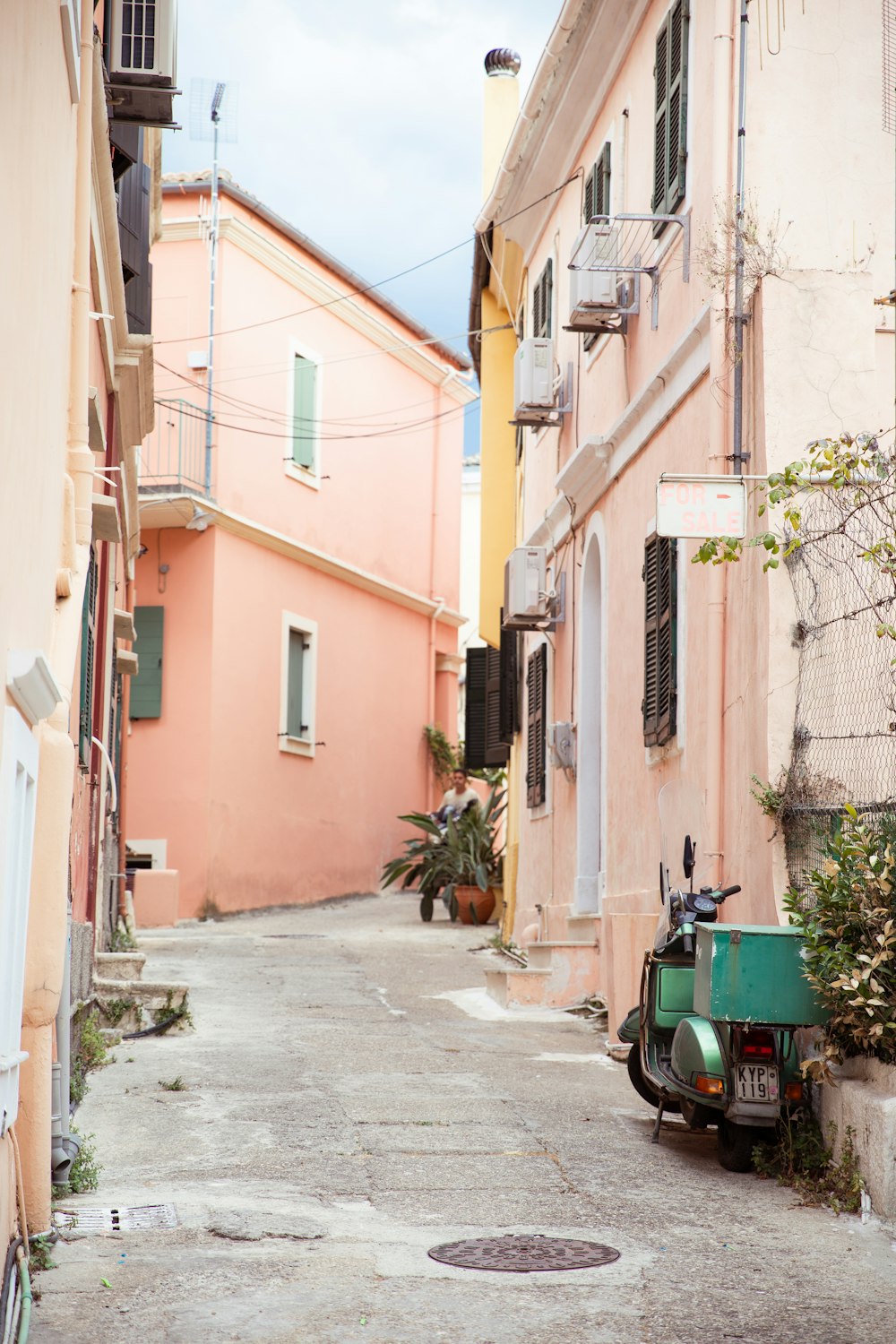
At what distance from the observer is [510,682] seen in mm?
17484

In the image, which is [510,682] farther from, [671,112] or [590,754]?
[671,112]

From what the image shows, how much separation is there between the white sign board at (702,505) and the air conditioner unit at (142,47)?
374cm

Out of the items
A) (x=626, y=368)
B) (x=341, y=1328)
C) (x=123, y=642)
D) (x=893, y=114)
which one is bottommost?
(x=341, y=1328)

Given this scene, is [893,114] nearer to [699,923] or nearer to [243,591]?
[699,923]

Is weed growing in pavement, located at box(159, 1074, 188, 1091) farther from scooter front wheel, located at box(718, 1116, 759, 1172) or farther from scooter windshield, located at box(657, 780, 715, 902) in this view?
scooter front wheel, located at box(718, 1116, 759, 1172)

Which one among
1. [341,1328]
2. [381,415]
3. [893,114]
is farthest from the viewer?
[381,415]

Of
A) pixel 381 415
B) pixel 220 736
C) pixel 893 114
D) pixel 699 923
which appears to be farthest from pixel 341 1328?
pixel 381 415

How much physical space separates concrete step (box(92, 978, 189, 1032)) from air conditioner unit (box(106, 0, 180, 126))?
18.0 ft

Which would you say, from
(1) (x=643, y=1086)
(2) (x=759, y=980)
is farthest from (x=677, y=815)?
(2) (x=759, y=980)

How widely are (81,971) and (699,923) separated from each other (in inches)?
159

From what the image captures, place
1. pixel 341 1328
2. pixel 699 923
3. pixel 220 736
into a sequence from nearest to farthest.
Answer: pixel 341 1328 → pixel 699 923 → pixel 220 736

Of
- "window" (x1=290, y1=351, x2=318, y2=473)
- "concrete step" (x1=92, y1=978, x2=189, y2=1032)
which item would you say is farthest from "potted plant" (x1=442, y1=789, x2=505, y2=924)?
"concrete step" (x1=92, y1=978, x2=189, y2=1032)

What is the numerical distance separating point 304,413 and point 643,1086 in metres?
16.5

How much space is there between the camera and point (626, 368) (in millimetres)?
12023
